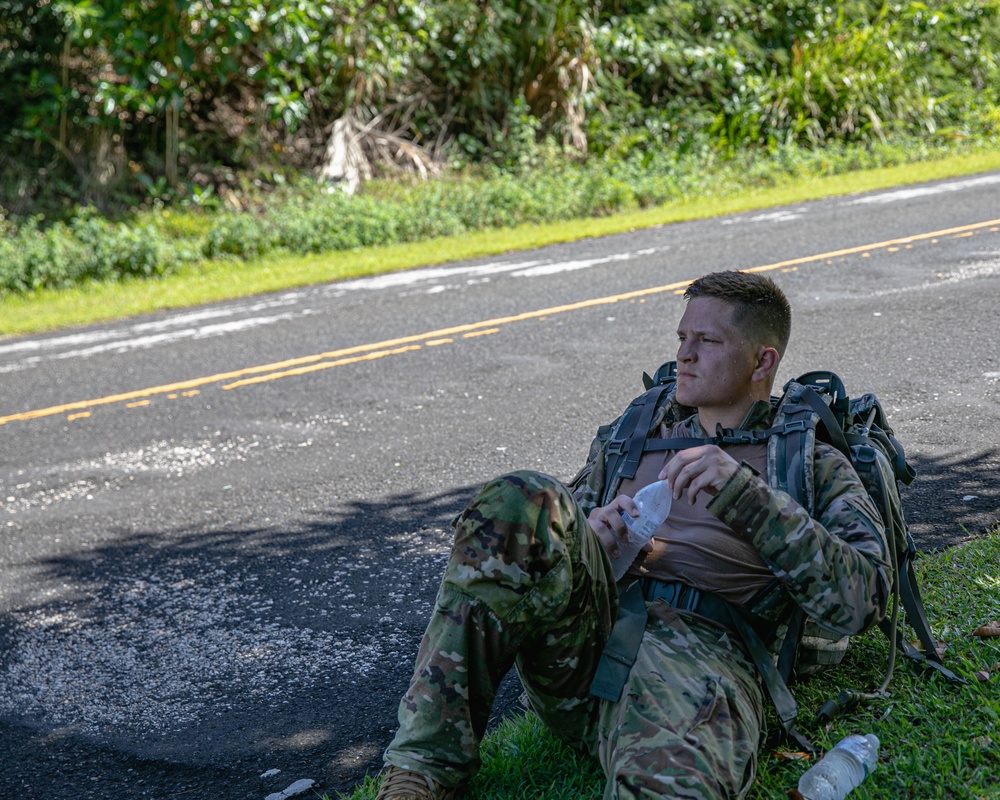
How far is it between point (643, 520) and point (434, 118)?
17698 mm

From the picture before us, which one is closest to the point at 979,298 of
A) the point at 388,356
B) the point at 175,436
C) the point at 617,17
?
the point at 388,356

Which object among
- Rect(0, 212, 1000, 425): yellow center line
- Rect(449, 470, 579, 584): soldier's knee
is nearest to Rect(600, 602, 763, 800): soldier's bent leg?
Rect(449, 470, 579, 584): soldier's knee

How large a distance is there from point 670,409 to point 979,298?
234 inches

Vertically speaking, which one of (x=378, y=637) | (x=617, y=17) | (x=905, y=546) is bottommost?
(x=378, y=637)

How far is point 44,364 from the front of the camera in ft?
32.8

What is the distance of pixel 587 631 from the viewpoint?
10.3ft

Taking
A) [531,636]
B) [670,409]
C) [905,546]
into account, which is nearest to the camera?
[531,636]

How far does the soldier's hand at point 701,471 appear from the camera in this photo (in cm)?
304

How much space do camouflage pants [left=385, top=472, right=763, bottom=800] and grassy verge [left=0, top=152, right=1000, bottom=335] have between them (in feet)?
31.5

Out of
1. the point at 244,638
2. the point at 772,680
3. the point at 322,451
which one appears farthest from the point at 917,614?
the point at 322,451

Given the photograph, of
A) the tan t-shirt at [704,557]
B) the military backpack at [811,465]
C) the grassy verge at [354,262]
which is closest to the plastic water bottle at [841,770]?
the military backpack at [811,465]

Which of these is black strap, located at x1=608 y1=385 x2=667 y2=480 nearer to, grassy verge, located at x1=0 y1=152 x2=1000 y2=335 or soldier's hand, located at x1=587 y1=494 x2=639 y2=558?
soldier's hand, located at x1=587 y1=494 x2=639 y2=558

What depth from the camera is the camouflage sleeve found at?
3.02m

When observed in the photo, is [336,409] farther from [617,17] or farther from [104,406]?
[617,17]
